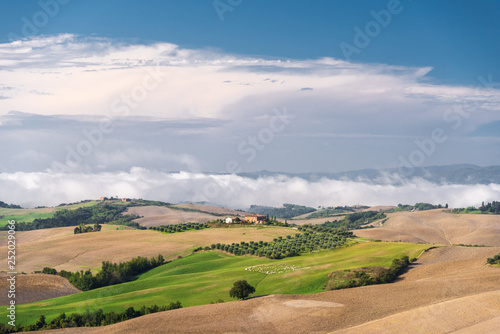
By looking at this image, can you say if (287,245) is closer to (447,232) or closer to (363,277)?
(363,277)

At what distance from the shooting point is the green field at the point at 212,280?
6247 centimetres

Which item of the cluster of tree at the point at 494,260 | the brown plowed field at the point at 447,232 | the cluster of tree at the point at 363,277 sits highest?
the cluster of tree at the point at 494,260

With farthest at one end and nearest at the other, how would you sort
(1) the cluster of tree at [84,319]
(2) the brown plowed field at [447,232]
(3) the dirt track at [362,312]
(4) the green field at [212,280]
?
(2) the brown plowed field at [447,232] < (4) the green field at [212,280] < (1) the cluster of tree at [84,319] < (3) the dirt track at [362,312]

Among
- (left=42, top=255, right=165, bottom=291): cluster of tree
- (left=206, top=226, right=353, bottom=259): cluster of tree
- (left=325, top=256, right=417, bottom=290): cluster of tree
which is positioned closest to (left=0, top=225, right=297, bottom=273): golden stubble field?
(left=42, top=255, right=165, bottom=291): cluster of tree

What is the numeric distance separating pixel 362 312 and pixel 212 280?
31038 millimetres

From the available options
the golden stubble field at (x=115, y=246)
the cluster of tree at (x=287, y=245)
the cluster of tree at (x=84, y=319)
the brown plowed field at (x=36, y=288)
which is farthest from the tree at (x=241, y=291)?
the golden stubble field at (x=115, y=246)

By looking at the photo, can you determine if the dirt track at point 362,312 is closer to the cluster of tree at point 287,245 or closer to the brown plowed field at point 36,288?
the brown plowed field at point 36,288

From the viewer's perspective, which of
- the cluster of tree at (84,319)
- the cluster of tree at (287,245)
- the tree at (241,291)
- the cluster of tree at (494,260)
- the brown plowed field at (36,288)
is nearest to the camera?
the cluster of tree at (84,319)

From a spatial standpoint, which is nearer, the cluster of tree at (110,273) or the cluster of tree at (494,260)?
the cluster of tree at (494,260)

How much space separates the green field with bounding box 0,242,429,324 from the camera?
205 feet

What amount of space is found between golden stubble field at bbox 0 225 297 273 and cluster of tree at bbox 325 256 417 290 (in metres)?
46.2

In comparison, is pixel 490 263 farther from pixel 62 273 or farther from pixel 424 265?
pixel 62 273

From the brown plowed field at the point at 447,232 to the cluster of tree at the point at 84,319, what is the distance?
98.3 m

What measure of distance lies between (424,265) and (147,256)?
56.0m
